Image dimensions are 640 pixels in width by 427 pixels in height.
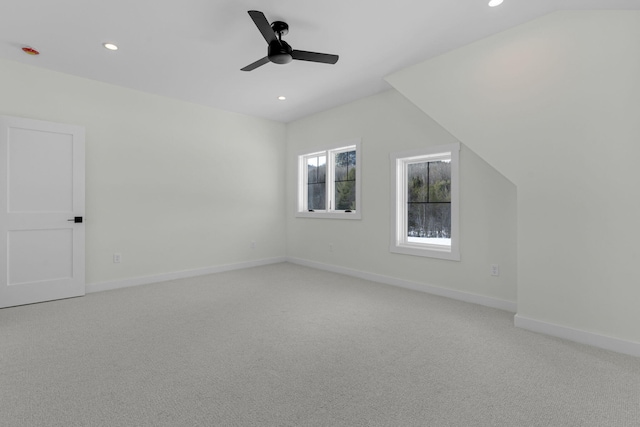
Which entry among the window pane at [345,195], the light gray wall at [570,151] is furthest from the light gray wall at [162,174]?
the light gray wall at [570,151]

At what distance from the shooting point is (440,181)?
3.91 m

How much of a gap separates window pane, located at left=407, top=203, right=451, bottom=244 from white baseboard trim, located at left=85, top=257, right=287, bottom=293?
2818 millimetres

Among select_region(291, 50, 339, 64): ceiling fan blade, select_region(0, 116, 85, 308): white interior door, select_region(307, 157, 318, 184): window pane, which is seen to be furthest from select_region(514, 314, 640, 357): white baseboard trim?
select_region(0, 116, 85, 308): white interior door

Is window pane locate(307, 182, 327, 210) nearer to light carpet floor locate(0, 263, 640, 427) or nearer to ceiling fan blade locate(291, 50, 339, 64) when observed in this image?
light carpet floor locate(0, 263, 640, 427)

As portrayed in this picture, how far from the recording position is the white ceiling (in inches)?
96.5

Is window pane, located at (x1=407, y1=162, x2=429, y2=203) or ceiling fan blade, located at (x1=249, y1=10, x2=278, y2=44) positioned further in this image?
window pane, located at (x1=407, y1=162, x2=429, y2=203)

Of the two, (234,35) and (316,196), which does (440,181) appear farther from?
(234,35)

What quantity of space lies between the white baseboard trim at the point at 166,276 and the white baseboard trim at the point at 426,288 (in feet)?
3.41

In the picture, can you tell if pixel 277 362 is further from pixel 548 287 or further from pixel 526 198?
pixel 526 198

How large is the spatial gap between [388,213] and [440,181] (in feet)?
2.69

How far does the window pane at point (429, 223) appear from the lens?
3.84 metres

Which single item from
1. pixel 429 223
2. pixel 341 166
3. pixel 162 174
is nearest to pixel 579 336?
pixel 429 223

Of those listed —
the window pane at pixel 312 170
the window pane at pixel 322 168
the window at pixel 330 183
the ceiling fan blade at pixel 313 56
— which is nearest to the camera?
the ceiling fan blade at pixel 313 56

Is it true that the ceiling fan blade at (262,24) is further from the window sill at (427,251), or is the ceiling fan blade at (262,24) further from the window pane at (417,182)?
the window sill at (427,251)
